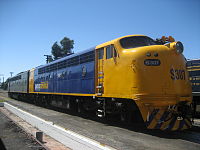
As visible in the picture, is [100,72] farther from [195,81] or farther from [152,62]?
[195,81]

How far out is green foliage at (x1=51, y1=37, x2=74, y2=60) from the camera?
174ft

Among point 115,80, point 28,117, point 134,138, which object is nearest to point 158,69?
point 115,80

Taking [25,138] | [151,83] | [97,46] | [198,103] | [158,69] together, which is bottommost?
[25,138]

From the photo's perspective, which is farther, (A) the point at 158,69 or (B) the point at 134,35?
(B) the point at 134,35

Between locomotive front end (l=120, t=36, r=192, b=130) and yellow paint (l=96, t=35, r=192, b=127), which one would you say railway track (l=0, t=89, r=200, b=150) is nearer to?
locomotive front end (l=120, t=36, r=192, b=130)

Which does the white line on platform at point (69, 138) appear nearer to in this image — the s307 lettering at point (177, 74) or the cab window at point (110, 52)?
the cab window at point (110, 52)

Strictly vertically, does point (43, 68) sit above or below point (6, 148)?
above

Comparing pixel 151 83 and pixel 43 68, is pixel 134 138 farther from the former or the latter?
pixel 43 68

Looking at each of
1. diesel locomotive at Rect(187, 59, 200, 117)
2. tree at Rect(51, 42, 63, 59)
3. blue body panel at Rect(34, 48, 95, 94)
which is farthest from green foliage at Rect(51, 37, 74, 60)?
diesel locomotive at Rect(187, 59, 200, 117)

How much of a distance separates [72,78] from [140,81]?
18.8 feet

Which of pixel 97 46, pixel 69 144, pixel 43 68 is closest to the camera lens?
pixel 69 144

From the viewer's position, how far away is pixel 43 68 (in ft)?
59.1

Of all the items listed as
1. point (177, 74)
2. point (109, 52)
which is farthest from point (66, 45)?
point (177, 74)

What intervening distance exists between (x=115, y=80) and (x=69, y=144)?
3.36 m
